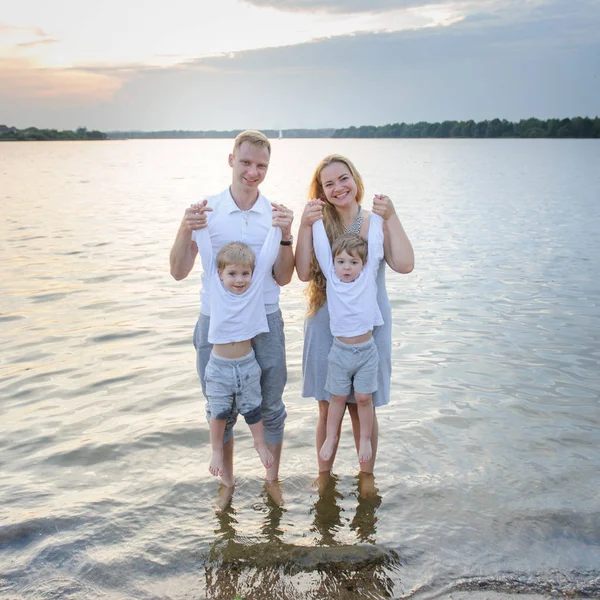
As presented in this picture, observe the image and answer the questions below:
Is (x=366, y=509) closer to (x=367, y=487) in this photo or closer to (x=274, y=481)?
(x=367, y=487)

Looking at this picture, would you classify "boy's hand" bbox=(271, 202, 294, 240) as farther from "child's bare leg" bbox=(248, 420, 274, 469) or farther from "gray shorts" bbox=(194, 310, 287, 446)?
"child's bare leg" bbox=(248, 420, 274, 469)

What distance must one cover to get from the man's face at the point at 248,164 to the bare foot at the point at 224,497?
2.32 m

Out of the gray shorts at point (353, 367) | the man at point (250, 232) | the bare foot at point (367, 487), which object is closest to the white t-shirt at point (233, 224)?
the man at point (250, 232)

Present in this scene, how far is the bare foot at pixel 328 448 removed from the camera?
15.8 feet

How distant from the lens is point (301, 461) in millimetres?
5691

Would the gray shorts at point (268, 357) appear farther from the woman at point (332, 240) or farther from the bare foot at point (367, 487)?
the bare foot at point (367, 487)

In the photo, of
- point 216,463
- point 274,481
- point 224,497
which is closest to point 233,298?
point 216,463

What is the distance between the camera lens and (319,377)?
186 inches

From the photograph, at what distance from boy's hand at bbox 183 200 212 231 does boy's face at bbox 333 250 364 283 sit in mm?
914

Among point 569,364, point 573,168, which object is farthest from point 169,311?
point 573,168

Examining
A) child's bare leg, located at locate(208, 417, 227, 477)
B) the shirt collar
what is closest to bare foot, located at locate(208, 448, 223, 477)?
child's bare leg, located at locate(208, 417, 227, 477)

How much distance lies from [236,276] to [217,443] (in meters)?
1.18

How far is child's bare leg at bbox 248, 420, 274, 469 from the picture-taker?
4512mm

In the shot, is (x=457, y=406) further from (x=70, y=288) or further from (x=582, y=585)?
(x=70, y=288)
